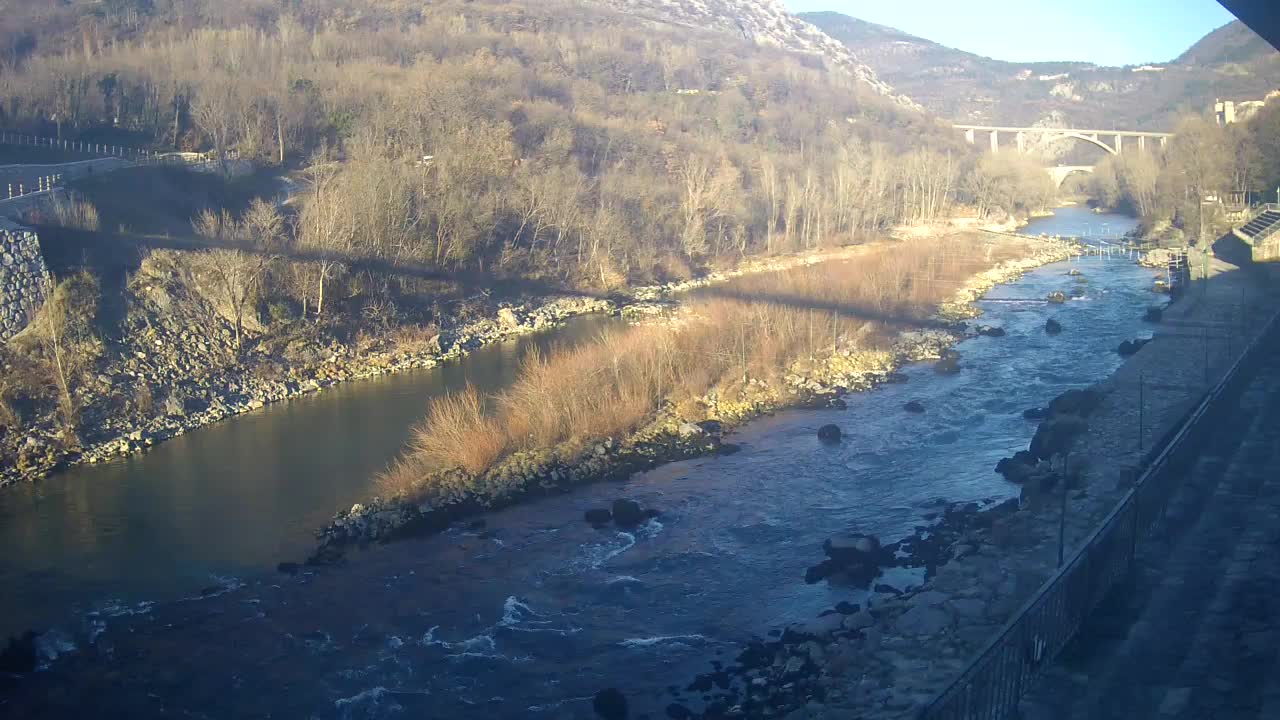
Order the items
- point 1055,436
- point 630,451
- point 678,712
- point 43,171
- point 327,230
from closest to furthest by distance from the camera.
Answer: point 678,712
point 1055,436
point 630,451
point 327,230
point 43,171

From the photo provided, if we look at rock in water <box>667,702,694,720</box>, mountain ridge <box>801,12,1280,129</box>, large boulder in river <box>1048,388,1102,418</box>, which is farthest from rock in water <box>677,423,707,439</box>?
mountain ridge <box>801,12,1280,129</box>

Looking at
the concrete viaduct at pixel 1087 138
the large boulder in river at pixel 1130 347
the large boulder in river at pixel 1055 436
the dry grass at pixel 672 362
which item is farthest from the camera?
the concrete viaduct at pixel 1087 138

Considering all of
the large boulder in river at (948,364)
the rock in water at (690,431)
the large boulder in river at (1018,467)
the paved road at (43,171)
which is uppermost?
the paved road at (43,171)

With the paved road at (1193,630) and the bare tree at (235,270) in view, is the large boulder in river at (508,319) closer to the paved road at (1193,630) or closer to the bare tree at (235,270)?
the bare tree at (235,270)

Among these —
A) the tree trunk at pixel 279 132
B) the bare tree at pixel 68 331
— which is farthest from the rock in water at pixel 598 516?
the tree trunk at pixel 279 132

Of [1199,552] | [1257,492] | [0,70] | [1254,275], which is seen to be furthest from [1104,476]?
[0,70]

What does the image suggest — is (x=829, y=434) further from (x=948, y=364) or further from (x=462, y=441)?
(x=948, y=364)

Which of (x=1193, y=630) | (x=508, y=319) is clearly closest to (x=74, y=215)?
(x=508, y=319)

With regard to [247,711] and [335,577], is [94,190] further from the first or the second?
[247,711]
